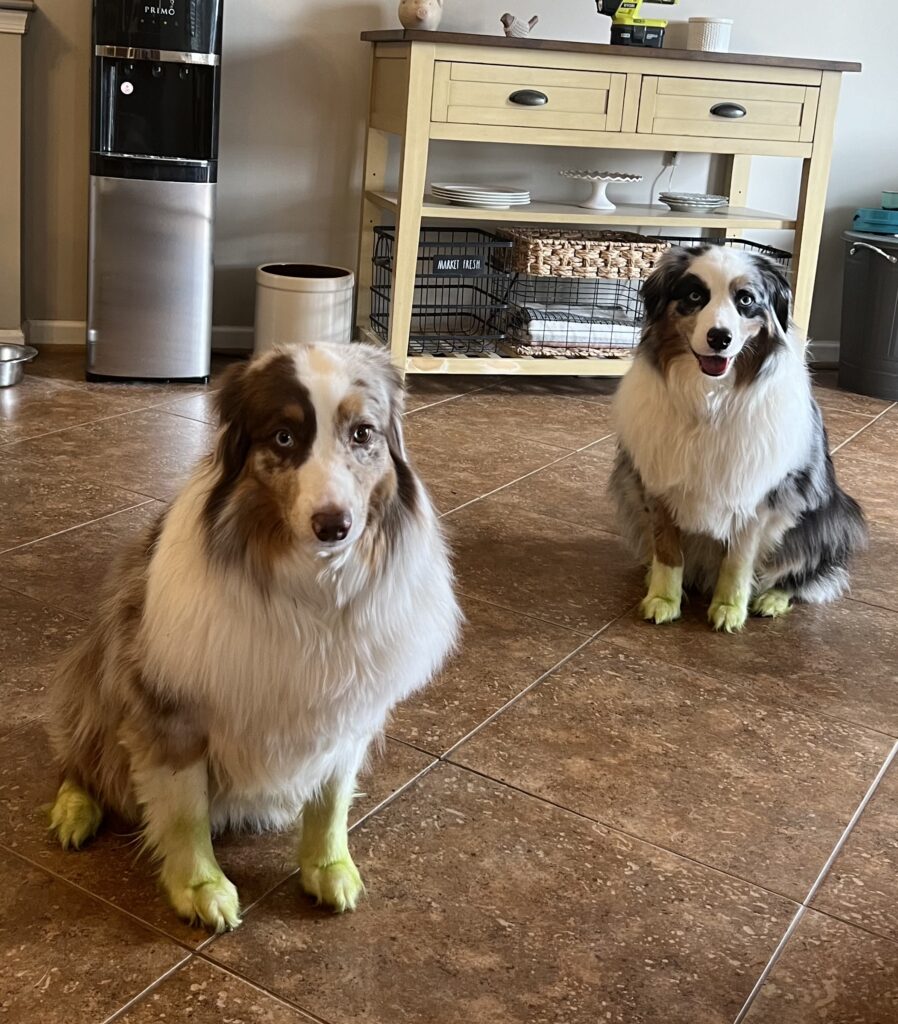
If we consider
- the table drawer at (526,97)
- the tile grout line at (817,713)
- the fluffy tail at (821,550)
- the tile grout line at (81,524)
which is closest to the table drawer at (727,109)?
the table drawer at (526,97)

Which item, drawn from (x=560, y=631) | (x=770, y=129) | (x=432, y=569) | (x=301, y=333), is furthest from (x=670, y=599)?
(x=770, y=129)

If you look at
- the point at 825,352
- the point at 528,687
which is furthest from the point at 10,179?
the point at 825,352

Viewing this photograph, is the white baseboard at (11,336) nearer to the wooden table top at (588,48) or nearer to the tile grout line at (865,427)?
the wooden table top at (588,48)

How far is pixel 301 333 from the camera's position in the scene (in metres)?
Result: 4.08

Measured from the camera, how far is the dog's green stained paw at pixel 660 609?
2584mm

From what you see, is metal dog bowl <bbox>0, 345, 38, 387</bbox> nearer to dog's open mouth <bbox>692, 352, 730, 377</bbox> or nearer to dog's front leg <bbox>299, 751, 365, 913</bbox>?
dog's open mouth <bbox>692, 352, 730, 377</bbox>

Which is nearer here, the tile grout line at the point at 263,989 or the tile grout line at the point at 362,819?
the tile grout line at the point at 263,989

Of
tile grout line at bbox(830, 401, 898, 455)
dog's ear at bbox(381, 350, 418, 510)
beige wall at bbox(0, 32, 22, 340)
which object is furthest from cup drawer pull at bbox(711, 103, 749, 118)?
dog's ear at bbox(381, 350, 418, 510)

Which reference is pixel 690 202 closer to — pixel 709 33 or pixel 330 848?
pixel 709 33

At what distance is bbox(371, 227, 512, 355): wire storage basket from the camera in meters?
4.38

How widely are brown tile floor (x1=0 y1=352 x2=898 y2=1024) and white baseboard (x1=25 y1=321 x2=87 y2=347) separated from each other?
1.52 m

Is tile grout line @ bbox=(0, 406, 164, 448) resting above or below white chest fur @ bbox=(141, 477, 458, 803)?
below

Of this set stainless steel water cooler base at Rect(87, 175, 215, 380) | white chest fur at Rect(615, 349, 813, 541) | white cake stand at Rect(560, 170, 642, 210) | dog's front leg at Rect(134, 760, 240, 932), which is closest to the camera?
dog's front leg at Rect(134, 760, 240, 932)

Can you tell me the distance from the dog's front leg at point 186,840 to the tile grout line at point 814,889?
69cm
